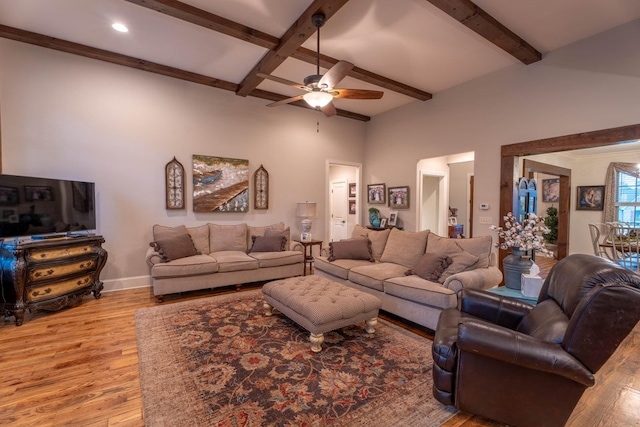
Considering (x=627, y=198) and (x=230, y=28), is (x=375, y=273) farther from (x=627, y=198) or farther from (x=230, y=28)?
(x=627, y=198)

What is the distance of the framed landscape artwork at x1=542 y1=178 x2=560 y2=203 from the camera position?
757 centimetres

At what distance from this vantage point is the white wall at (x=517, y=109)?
3.26 m

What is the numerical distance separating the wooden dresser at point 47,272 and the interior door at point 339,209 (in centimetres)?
499

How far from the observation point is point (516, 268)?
108 inches

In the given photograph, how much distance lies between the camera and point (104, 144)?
4.16 m

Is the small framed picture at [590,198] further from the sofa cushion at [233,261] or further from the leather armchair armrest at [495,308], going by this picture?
the sofa cushion at [233,261]

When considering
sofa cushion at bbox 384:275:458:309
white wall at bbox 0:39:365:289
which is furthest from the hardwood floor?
white wall at bbox 0:39:365:289

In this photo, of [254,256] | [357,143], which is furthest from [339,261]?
[357,143]

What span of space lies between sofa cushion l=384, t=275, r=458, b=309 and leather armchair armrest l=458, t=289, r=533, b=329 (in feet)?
1.43

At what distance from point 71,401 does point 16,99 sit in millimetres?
3867

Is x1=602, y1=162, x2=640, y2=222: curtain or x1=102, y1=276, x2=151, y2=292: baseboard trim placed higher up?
x1=602, y1=162, x2=640, y2=222: curtain

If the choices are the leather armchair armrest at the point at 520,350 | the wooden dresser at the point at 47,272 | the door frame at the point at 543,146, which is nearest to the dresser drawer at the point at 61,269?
the wooden dresser at the point at 47,272

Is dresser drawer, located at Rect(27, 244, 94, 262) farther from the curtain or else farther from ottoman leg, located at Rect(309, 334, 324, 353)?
the curtain

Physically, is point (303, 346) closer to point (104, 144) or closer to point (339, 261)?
point (339, 261)
